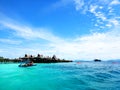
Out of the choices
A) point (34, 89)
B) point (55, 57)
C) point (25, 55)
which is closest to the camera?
point (34, 89)

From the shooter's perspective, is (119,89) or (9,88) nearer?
(119,89)

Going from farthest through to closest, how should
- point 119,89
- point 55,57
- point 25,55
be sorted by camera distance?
point 55,57 → point 25,55 → point 119,89

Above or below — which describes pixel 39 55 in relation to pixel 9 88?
above

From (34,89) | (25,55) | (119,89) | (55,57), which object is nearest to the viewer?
(119,89)

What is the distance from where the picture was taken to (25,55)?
13962 cm

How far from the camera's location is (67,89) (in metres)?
24.3

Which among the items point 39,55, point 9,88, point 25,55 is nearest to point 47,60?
point 39,55

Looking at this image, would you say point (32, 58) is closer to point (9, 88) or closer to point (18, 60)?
point (18, 60)

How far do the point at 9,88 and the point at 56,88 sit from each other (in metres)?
7.45

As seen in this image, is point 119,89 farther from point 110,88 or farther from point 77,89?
point 77,89

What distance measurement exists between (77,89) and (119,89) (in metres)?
5.75

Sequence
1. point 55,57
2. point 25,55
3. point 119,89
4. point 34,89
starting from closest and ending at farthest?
point 119,89 → point 34,89 → point 25,55 → point 55,57

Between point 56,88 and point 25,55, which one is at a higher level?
point 25,55

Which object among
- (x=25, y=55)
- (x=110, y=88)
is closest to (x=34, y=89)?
(x=110, y=88)
